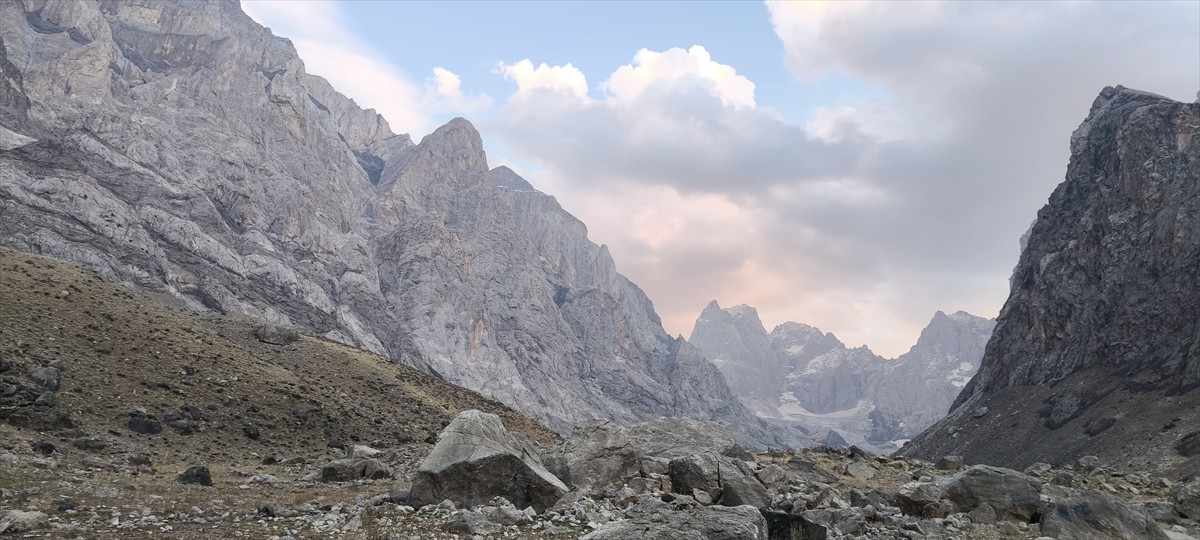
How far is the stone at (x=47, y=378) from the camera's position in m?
45.1

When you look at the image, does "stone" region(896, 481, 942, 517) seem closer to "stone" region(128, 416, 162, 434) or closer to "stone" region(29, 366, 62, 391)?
"stone" region(128, 416, 162, 434)

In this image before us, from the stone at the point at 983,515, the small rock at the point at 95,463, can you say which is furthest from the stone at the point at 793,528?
the small rock at the point at 95,463

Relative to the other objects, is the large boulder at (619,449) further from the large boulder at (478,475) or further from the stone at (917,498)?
the stone at (917,498)

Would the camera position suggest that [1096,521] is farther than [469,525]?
Yes

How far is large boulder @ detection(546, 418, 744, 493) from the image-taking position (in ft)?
103

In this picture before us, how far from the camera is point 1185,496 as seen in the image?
33500 millimetres

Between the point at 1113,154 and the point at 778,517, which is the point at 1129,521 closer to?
the point at 778,517

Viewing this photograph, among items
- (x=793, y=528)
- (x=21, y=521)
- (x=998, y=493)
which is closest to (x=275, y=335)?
(x=21, y=521)

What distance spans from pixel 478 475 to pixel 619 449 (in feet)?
32.2

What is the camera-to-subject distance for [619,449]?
109 ft

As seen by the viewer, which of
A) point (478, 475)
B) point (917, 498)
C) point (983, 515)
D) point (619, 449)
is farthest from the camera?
point (619, 449)

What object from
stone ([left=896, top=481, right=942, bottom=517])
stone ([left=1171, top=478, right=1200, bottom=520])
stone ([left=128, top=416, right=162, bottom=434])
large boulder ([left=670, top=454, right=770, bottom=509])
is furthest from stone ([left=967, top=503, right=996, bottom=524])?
stone ([left=128, top=416, right=162, bottom=434])

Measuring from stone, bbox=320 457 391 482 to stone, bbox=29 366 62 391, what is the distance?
23.7 metres

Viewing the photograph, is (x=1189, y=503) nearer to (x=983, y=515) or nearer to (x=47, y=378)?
(x=983, y=515)
